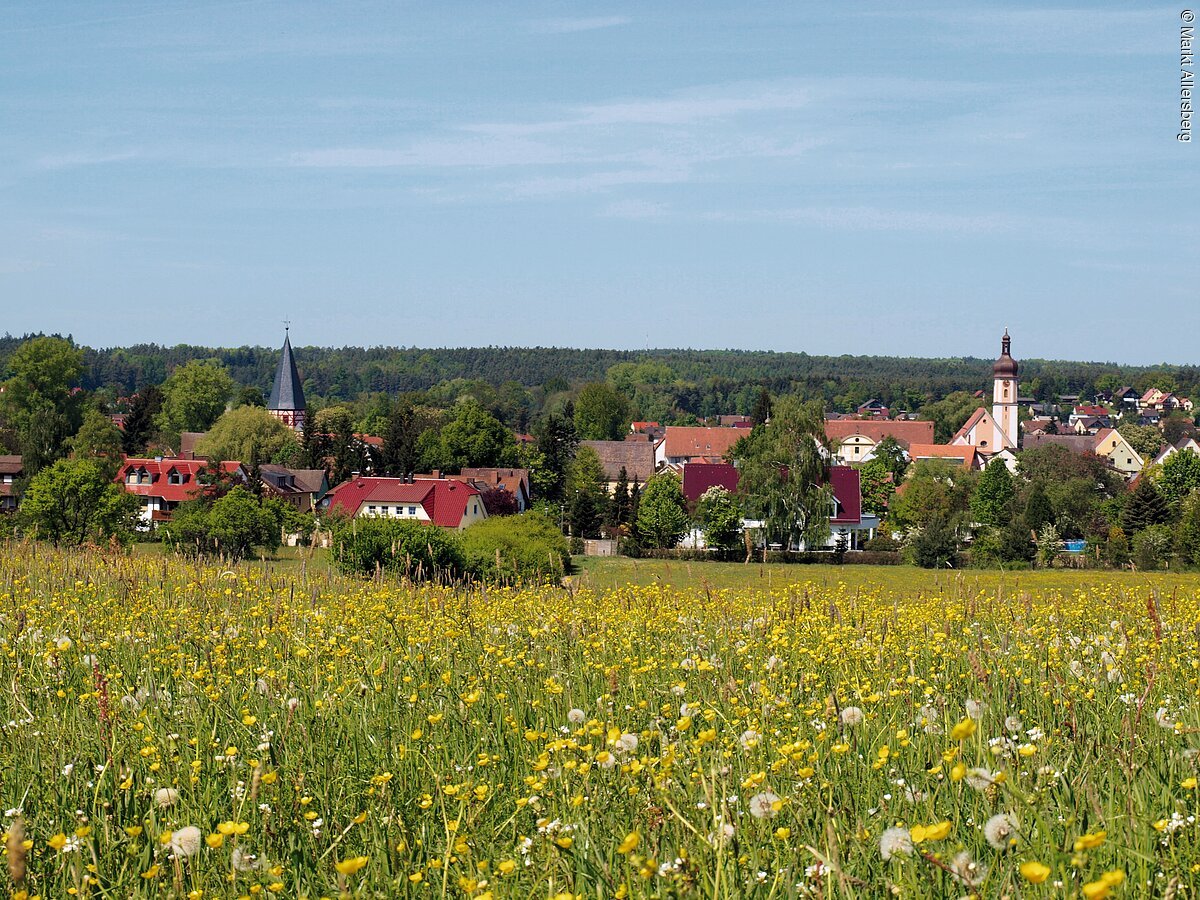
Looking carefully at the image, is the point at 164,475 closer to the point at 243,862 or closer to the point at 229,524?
the point at 229,524

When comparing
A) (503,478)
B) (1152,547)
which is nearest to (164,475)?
(503,478)

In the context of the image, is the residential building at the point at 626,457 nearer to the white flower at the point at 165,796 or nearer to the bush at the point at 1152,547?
the bush at the point at 1152,547

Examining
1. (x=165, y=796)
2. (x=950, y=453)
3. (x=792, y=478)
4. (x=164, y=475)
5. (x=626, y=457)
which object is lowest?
(x=626, y=457)

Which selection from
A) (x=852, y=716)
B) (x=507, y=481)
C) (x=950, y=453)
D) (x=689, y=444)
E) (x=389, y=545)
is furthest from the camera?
(x=689, y=444)

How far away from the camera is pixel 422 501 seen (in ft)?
197

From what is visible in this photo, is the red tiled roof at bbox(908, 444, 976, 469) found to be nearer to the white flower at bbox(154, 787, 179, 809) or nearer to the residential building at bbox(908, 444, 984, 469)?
the residential building at bbox(908, 444, 984, 469)

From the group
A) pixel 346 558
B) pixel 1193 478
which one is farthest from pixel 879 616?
pixel 1193 478

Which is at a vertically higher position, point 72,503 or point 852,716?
point 852,716

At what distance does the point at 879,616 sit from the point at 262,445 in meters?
76.4

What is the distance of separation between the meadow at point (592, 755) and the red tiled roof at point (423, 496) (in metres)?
52.0

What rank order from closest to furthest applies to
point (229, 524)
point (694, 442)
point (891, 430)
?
point (229, 524)
point (694, 442)
point (891, 430)

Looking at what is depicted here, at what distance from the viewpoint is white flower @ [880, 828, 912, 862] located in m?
2.80

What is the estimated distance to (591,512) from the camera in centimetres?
6306

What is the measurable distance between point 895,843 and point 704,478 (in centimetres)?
6065
